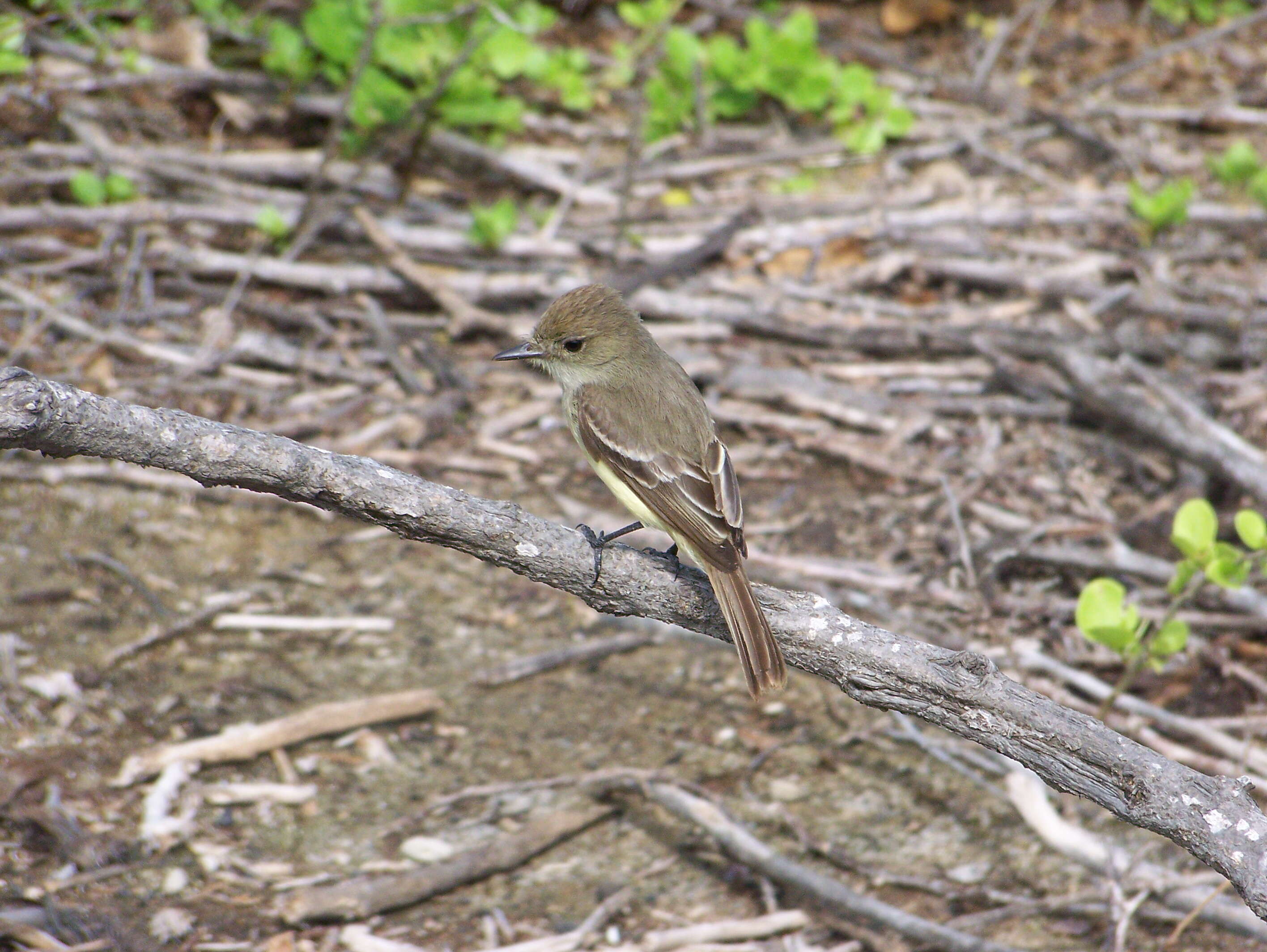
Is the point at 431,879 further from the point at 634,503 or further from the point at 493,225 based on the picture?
the point at 493,225

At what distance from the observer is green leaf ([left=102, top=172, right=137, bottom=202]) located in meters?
6.90

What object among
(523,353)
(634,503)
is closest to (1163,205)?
(523,353)

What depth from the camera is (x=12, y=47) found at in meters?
6.64

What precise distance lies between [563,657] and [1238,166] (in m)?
5.36

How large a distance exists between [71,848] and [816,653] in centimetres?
259

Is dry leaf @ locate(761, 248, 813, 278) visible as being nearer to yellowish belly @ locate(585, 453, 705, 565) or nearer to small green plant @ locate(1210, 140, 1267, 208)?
small green plant @ locate(1210, 140, 1267, 208)

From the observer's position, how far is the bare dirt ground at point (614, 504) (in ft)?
14.1

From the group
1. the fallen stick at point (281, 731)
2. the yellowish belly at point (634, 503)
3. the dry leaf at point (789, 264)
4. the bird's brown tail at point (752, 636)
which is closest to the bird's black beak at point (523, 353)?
the yellowish belly at point (634, 503)

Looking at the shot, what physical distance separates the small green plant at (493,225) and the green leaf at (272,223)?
1.06 metres

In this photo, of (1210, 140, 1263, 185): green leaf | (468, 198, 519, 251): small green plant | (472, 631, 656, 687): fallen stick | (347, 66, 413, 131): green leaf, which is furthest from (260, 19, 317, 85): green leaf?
(1210, 140, 1263, 185): green leaf

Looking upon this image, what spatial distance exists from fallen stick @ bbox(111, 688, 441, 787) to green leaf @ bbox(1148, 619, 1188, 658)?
2723 mm

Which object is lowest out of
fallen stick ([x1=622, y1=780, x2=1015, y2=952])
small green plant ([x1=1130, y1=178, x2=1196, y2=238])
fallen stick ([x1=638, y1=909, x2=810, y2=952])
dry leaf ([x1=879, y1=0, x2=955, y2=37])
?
fallen stick ([x1=638, y1=909, x2=810, y2=952])

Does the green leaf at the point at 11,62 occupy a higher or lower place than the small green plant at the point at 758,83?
lower

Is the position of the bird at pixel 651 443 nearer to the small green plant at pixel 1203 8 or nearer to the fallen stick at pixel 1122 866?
the fallen stick at pixel 1122 866
